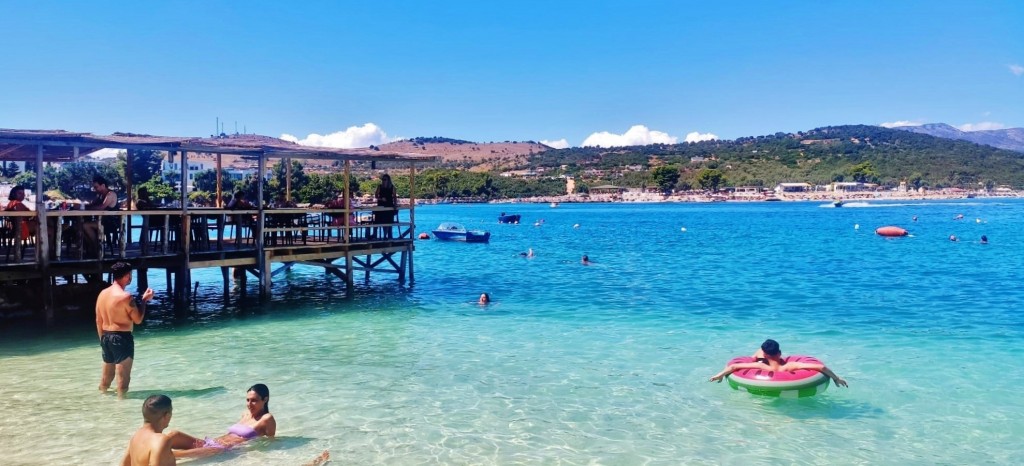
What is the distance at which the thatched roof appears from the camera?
1349 cm

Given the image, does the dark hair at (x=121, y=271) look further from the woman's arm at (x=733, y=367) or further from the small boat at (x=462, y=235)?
the small boat at (x=462, y=235)

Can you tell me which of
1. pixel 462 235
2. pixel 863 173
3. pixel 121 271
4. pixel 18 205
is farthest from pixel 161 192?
pixel 863 173

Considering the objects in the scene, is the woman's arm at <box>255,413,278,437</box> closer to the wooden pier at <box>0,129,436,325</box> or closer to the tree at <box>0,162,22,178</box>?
the wooden pier at <box>0,129,436,325</box>

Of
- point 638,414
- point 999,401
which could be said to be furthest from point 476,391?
point 999,401

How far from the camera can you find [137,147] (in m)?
14.8

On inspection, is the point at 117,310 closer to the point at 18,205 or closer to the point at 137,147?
the point at 137,147

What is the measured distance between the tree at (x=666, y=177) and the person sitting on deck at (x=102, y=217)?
542 feet

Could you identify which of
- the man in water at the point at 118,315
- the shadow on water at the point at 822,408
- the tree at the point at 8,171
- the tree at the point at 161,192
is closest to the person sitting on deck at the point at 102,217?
the man in water at the point at 118,315

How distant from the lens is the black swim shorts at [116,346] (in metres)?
9.78

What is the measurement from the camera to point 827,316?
18906 mm

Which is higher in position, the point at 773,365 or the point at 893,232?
the point at 773,365

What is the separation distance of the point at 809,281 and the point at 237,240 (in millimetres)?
19718

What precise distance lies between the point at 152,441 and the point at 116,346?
13.2 ft

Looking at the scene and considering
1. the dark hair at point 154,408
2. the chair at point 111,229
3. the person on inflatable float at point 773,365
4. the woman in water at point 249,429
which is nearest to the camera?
the dark hair at point 154,408
